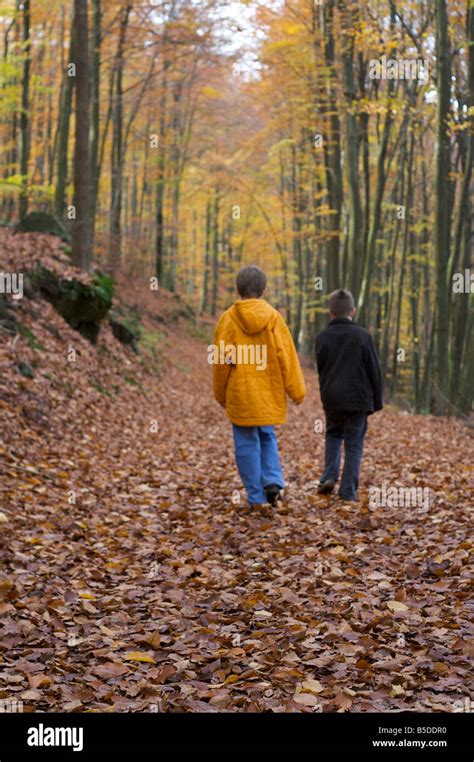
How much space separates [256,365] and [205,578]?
242 cm

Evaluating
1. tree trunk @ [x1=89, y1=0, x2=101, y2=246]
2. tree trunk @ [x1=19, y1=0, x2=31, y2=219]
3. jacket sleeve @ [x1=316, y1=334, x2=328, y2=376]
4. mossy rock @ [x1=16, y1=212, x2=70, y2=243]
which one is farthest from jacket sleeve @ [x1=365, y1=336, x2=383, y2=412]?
tree trunk @ [x1=19, y1=0, x2=31, y2=219]

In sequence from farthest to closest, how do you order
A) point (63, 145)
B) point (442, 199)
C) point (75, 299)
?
point (63, 145)
point (442, 199)
point (75, 299)

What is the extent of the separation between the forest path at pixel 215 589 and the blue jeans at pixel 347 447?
0.22 m

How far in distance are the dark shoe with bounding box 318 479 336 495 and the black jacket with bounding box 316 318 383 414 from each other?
2.50 ft

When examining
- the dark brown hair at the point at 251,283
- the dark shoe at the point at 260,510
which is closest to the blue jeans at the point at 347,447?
the dark shoe at the point at 260,510

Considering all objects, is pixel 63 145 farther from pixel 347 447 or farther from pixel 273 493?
pixel 273 493

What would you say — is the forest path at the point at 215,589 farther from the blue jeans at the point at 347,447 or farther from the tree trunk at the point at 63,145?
the tree trunk at the point at 63,145

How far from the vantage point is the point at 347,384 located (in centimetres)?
757

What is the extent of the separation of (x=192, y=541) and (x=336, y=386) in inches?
89.1

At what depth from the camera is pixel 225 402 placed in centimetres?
736

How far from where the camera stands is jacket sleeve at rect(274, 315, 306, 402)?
23.4 feet

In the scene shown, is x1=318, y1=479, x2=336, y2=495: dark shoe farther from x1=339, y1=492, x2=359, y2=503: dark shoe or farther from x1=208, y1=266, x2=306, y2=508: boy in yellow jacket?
x1=208, y1=266, x2=306, y2=508: boy in yellow jacket

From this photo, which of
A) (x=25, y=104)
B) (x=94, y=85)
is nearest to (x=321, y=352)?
(x=94, y=85)
